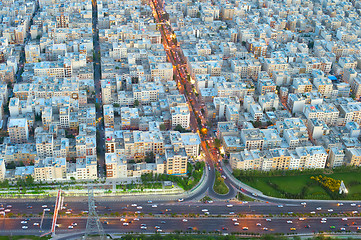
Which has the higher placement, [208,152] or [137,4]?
[137,4]

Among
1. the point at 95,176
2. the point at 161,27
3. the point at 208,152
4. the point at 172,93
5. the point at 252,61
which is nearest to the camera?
the point at 95,176

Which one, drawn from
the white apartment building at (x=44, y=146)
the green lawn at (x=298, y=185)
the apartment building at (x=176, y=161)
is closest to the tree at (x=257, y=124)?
the green lawn at (x=298, y=185)

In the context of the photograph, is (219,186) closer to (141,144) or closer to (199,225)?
(199,225)

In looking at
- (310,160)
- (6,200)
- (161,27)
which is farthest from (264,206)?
(161,27)

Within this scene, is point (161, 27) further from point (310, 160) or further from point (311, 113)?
point (310, 160)

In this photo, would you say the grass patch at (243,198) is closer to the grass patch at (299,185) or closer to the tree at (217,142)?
the grass patch at (299,185)

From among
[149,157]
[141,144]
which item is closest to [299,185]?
[149,157]
